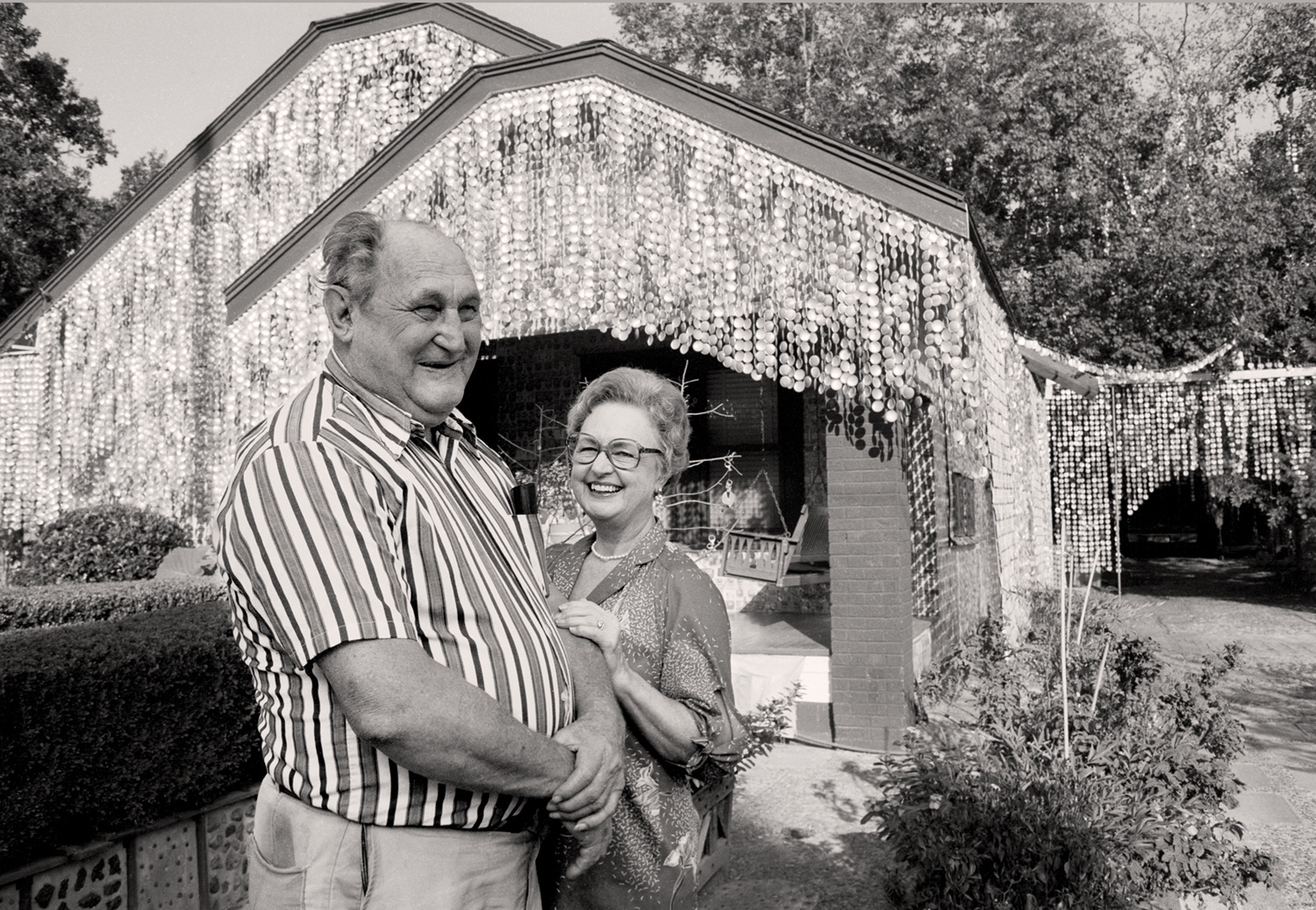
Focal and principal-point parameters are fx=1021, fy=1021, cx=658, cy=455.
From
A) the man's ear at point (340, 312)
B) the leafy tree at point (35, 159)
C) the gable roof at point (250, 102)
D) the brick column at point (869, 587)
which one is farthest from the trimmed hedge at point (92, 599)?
the leafy tree at point (35, 159)

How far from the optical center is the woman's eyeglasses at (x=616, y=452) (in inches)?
101

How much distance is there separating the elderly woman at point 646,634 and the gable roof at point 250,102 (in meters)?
10.3

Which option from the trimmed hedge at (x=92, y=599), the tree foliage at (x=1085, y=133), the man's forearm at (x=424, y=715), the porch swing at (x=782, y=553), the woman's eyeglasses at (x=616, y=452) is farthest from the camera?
the tree foliage at (x=1085, y=133)

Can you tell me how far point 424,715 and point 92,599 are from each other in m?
7.63

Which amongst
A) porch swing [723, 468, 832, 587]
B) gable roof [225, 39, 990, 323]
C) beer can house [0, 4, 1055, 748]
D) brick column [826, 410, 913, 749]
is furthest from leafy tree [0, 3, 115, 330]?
brick column [826, 410, 913, 749]

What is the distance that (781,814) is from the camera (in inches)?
218

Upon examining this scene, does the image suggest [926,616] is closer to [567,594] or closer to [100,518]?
[567,594]

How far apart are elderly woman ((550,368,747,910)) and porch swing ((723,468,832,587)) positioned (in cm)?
490

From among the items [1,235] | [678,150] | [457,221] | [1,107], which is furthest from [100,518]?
[1,107]

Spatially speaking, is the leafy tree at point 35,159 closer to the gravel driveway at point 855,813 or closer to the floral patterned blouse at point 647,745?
the gravel driveway at point 855,813

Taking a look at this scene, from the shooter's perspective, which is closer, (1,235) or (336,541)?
(336,541)

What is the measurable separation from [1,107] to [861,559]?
23293 mm

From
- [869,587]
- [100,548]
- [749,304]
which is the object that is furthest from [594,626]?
[100,548]

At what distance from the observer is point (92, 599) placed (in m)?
7.91
